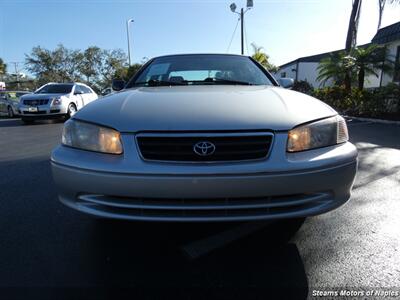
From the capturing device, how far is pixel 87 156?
2129mm

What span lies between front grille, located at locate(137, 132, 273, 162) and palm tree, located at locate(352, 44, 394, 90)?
13107 millimetres

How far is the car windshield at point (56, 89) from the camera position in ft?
44.0

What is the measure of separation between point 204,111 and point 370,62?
43.7 ft

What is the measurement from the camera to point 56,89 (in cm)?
1355

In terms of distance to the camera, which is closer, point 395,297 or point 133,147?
point 395,297

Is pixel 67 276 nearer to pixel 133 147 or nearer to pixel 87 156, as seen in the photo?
pixel 87 156

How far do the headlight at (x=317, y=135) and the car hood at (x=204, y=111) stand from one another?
49mm

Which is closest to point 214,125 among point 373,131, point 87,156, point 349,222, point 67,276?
point 87,156

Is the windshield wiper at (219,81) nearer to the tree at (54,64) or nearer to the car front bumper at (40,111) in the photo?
the car front bumper at (40,111)

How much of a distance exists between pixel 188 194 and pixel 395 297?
1256mm

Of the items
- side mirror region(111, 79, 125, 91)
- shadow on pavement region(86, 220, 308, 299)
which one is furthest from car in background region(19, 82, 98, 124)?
shadow on pavement region(86, 220, 308, 299)

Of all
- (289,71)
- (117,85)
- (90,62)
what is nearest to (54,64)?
(90,62)

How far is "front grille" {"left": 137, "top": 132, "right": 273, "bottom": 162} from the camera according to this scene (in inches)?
78.8

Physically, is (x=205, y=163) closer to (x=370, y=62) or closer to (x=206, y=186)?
(x=206, y=186)
